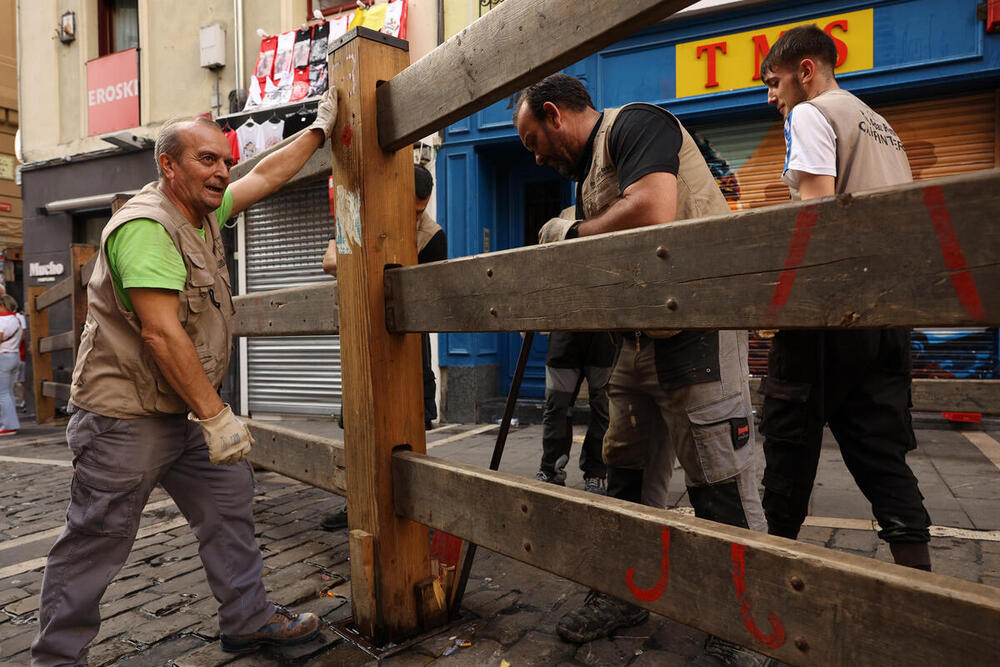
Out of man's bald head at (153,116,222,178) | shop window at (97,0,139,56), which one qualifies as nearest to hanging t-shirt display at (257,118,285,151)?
shop window at (97,0,139,56)

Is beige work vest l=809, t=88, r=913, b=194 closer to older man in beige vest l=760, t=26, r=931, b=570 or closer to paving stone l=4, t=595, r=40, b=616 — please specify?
older man in beige vest l=760, t=26, r=931, b=570

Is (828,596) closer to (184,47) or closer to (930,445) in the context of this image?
(930,445)

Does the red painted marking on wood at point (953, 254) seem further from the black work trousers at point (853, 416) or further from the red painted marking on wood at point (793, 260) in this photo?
the black work trousers at point (853, 416)

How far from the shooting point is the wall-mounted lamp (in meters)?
11.8

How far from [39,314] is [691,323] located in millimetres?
10238

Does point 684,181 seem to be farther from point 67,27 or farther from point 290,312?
point 67,27

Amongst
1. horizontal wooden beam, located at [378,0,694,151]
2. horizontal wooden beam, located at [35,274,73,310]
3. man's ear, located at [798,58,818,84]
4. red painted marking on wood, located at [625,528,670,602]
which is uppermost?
man's ear, located at [798,58,818,84]

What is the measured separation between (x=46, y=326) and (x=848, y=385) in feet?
33.5

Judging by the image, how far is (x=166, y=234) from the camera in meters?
2.22

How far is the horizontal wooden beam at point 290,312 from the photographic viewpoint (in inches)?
109

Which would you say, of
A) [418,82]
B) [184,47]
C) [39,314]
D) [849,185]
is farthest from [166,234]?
[184,47]

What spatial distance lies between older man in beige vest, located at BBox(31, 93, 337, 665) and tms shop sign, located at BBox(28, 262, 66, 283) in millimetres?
11640

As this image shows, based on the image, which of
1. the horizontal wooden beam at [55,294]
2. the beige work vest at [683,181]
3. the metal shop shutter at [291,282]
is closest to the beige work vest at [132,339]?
the beige work vest at [683,181]

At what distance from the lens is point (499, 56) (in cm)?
191
